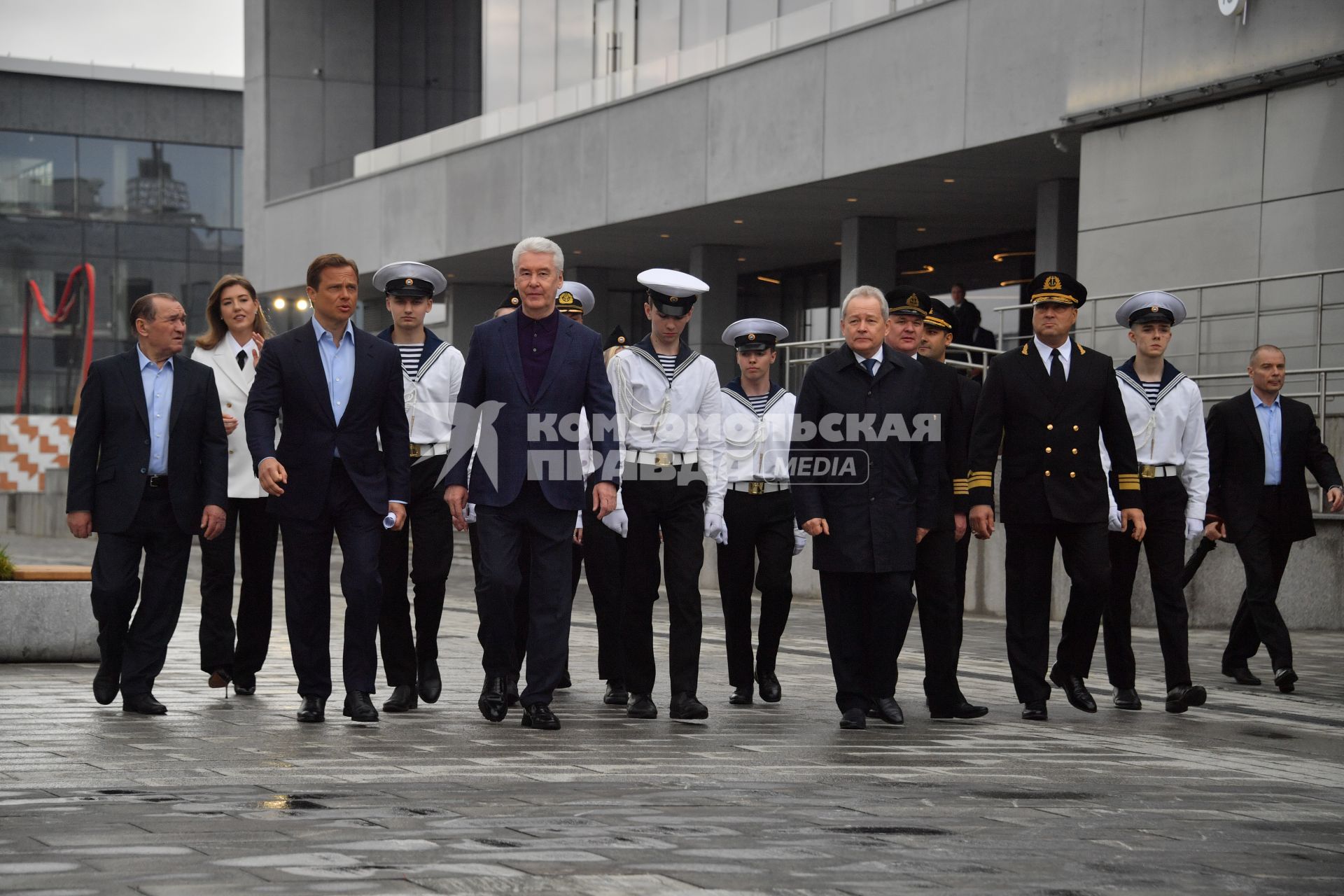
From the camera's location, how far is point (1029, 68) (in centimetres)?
2270

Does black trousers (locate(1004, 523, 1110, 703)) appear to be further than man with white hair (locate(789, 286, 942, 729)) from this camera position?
Yes

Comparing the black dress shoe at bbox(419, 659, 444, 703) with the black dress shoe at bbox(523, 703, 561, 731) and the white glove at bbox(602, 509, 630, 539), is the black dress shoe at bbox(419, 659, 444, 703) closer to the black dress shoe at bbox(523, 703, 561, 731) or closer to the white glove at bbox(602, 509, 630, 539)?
the black dress shoe at bbox(523, 703, 561, 731)

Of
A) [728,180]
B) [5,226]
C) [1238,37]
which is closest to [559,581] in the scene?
[1238,37]

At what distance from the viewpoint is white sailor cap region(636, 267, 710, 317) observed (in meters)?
8.73

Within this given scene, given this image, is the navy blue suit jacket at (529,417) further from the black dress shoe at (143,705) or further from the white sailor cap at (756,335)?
the white sailor cap at (756,335)

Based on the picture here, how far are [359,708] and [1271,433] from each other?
5979 millimetres

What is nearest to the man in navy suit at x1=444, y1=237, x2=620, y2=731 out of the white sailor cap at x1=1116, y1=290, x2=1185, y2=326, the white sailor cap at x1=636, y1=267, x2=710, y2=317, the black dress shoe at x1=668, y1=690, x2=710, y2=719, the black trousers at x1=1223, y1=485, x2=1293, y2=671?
the white sailor cap at x1=636, y1=267, x2=710, y2=317

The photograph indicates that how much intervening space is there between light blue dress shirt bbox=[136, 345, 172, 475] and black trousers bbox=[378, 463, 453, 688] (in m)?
1.11

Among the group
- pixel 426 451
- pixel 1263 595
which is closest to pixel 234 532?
pixel 426 451

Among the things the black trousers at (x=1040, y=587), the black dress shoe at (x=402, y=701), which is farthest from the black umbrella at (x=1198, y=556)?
the black dress shoe at (x=402, y=701)

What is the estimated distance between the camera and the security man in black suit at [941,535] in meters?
8.84

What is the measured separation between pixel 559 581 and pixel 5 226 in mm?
52573

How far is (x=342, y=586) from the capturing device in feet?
27.2

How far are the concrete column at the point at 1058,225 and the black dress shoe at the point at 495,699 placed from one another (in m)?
18.3
